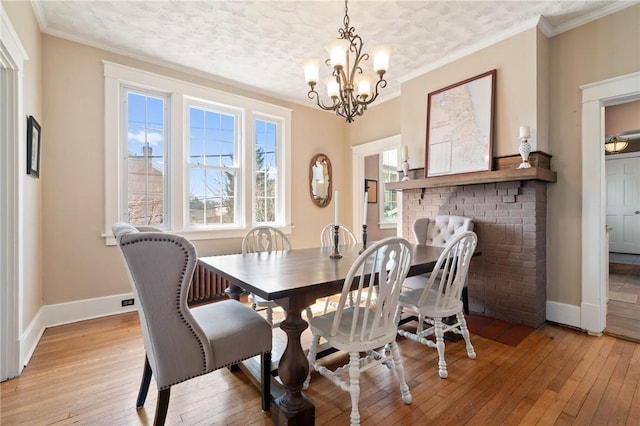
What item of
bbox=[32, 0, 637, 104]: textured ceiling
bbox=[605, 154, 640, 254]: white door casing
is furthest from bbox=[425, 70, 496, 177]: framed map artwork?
bbox=[605, 154, 640, 254]: white door casing

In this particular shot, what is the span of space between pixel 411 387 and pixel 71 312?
121 inches

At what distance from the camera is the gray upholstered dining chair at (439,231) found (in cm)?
281

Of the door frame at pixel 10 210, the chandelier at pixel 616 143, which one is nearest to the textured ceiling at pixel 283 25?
the door frame at pixel 10 210

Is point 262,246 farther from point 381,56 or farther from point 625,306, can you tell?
point 625,306

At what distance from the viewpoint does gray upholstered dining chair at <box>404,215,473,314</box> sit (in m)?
2.81

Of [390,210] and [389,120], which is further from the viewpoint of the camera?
[390,210]

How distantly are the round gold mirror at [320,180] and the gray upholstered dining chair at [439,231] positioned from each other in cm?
187

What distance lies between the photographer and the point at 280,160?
4332 mm

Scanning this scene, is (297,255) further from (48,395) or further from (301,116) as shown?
(301,116)

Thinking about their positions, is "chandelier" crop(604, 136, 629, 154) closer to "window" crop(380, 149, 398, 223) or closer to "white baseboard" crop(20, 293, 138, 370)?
"window" crop(380, 149, 398, 223)

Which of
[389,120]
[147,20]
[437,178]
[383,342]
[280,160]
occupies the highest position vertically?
[147,20]

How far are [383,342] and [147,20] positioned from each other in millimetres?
3128

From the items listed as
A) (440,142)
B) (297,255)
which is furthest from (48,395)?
(440,142)

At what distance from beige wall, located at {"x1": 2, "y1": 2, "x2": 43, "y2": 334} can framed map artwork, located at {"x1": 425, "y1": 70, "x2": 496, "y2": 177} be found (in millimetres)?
3531
